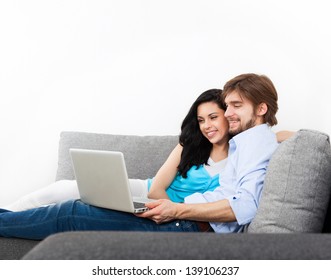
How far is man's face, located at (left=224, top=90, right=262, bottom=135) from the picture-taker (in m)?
2.39

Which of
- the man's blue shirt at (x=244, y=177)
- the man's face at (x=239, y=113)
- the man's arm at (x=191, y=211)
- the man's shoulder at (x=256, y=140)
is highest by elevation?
the man's face at (x=239, y=113)

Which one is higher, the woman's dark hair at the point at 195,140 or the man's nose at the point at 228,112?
the man's nose at the point at 228,112

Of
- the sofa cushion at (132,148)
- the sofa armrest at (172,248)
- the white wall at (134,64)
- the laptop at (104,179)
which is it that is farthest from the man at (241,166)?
the sofa armrest at (172,248)

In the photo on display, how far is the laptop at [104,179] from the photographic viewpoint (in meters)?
1.98

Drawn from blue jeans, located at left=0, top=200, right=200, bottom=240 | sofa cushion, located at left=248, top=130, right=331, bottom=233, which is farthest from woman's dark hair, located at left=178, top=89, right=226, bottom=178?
sofa cushion, located at left=248, top=130, right=331, bottom=233

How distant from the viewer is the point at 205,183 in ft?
8.27

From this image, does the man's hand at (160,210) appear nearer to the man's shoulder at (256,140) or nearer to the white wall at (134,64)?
the man's shoulder at (256,140)

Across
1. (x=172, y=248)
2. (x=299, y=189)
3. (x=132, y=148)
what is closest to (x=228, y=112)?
(x=299, y=189)

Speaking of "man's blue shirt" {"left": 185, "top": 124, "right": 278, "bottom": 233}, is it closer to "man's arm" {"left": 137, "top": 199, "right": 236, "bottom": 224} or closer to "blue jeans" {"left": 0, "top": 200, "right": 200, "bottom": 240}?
"man's arm" {"left": 137, "top": 199, "right": 236, "bottom": 224}

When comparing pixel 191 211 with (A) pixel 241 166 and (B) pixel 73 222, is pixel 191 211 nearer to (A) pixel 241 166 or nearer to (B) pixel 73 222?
(A) pixel 241 166
